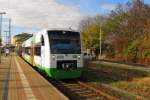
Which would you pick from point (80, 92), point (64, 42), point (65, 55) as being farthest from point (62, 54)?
point (80, 92)

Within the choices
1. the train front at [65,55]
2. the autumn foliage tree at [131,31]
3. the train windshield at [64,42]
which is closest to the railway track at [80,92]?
the train front at [65,55]

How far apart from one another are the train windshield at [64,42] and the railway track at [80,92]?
6.56 ft

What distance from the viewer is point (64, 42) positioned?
22312mm

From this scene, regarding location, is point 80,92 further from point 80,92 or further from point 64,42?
point 64,42

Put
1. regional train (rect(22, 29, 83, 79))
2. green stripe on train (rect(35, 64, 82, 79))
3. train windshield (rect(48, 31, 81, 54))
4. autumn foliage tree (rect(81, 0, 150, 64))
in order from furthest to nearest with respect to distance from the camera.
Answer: autumn foliage tree (rect(81, 0, 150, 64)) → train windshield (rect(48, 31, 81, 54)) → regional train (rect(22, 29, 83, 79)) → green stripe on train (rect(35, 64, 82, 79))

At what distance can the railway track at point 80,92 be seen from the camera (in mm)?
16125

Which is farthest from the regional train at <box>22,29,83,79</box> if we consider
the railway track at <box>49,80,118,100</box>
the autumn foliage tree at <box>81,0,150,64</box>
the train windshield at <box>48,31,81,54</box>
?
the autumn foliage tree at <box>81,0,150,64</box>

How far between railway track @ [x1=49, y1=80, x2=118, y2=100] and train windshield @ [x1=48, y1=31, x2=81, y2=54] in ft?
6.56

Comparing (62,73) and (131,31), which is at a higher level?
(131,31)

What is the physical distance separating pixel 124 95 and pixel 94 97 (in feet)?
4.59

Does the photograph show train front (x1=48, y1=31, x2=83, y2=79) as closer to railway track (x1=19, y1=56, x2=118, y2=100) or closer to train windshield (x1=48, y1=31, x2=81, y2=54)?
train windshield (x1=48, y1=31, x2=81, y2=54)

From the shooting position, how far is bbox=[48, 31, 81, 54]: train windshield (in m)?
22.0

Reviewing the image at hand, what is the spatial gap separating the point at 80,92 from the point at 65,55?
425 cm

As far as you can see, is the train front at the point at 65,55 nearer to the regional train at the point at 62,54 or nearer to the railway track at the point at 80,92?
the regional train at the point at 62,54
